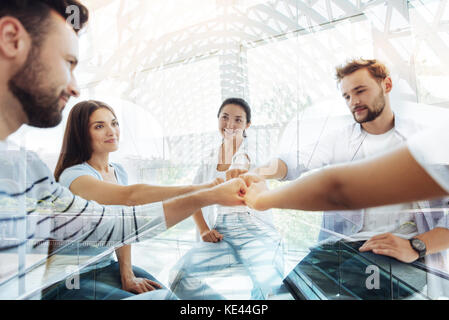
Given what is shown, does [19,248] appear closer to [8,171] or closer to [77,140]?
[8,171]

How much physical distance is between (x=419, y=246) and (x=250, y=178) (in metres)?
0.99

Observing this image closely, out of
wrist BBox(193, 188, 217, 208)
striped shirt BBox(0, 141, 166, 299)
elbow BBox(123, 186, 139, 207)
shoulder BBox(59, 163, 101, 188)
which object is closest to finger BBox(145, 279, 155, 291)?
striped shirt BBox(0, 141, 166, 299)

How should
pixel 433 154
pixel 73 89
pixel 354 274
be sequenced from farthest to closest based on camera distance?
pixel 73 89
pixel 354 274
pixel 433 154

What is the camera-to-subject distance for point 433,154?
2.84 ft

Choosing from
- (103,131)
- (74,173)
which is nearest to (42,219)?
(74,173)

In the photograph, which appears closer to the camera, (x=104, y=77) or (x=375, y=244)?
(x=375, y=244)

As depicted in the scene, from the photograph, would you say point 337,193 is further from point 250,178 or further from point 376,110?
point 376,110

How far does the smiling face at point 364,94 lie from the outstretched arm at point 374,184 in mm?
647

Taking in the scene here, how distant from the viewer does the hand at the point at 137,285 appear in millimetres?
1546

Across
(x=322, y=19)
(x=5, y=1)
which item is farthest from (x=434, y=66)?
(x=5, y=1)

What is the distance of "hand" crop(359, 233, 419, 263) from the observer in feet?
4.55

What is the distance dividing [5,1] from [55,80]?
473 millimetres

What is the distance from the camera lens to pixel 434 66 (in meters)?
1.38
